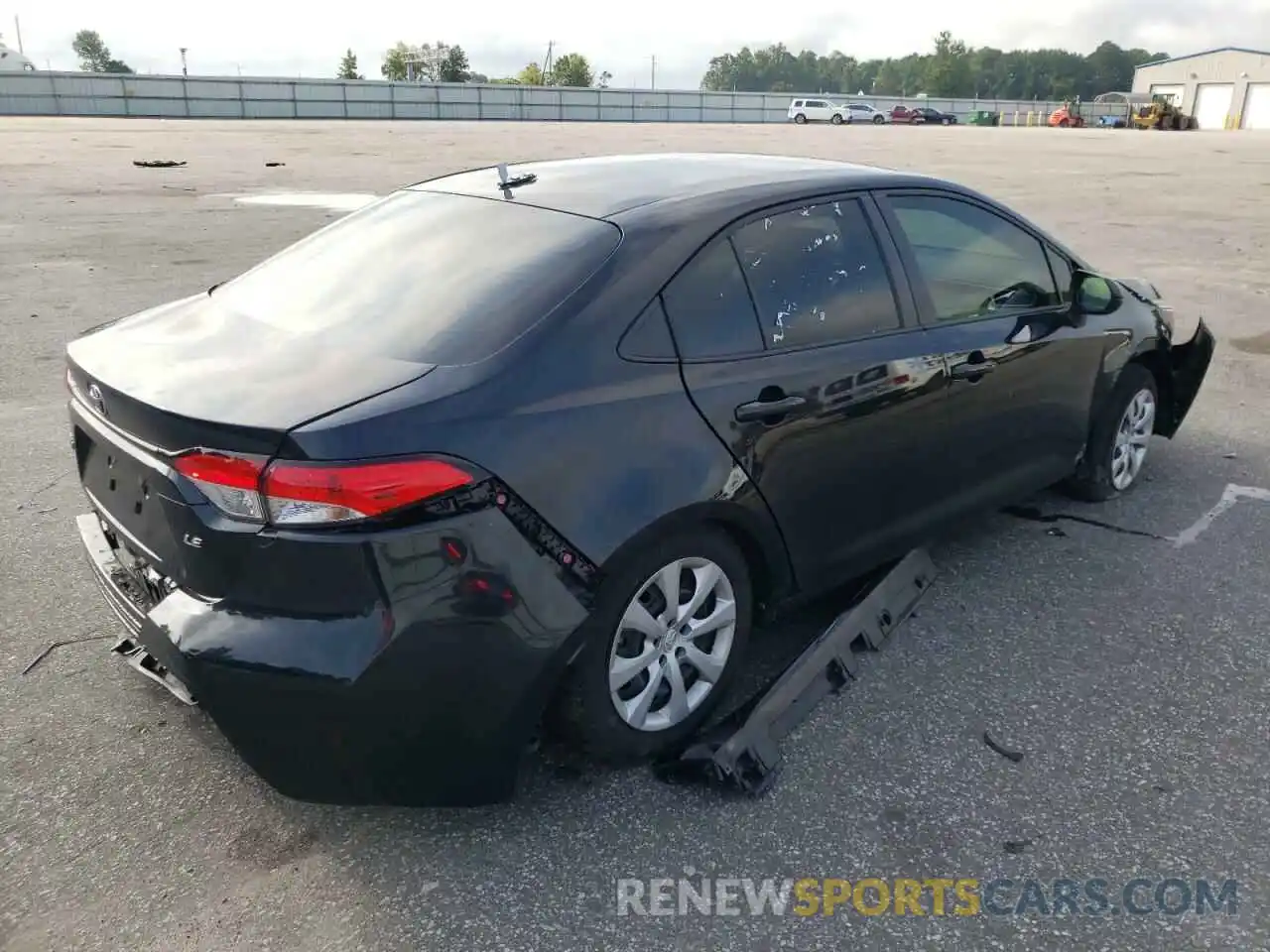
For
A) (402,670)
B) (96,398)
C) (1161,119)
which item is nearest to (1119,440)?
(402,670)

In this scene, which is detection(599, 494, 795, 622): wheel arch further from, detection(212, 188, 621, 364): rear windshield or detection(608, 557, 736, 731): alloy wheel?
detection(212, 188, 621, 364): rear windshield

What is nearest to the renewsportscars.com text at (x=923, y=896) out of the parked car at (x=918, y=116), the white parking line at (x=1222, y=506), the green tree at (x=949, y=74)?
the white parking line at (x=1222, y=506)

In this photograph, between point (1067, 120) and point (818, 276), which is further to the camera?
point (1067, 120)

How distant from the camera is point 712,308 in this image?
296 cm

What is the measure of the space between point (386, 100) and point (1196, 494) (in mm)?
62531

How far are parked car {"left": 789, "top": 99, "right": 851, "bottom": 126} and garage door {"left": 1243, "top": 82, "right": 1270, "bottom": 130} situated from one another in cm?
3683

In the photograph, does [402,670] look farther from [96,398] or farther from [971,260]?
[971,260]

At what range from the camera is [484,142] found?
33875 mm

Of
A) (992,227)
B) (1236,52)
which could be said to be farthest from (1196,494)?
(1236,52)

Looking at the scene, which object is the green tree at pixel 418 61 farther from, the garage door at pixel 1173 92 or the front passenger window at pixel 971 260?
the front passenger window at pixel 971 260

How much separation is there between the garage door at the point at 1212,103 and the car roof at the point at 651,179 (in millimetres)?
98897

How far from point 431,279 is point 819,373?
3.94ft

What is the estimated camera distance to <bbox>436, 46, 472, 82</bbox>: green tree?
9731cm

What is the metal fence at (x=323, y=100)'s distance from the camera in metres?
54.8
